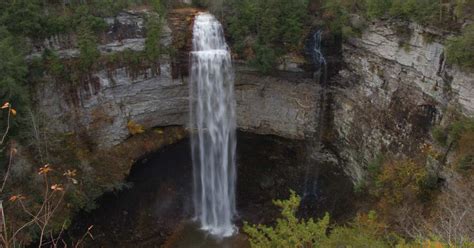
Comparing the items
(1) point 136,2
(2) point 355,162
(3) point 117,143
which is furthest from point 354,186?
(1) point 136,2

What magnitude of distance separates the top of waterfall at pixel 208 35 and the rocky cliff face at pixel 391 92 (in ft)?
17.6

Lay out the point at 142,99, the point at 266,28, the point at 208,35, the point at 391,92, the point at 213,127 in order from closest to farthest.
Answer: the point at 391,92
the point at 266,28
the point at 208,35
the point at 142,99
the point at 213,127

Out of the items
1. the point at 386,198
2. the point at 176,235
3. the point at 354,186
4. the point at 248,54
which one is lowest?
the point at 176,235

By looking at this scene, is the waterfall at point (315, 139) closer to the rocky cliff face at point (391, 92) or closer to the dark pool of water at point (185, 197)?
the dark pool of water at point (185, 197)

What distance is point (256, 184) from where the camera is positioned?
1891cm

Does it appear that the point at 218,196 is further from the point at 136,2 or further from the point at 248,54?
the point at 136,2

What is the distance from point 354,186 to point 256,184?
4.71 meters

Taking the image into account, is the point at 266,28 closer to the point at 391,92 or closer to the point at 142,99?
the point at 391,92

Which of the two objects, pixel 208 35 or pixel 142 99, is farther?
pixel 142 99

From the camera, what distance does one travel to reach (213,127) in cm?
1822

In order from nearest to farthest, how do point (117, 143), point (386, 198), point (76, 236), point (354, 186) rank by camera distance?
point (386, 198), point (76, 236), point (354, 186), point (117, 143)

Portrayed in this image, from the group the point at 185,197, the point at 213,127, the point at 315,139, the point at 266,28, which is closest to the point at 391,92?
the point at 315,139

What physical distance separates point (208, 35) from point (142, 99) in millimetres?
4237

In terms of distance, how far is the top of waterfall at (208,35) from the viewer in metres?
17.1
